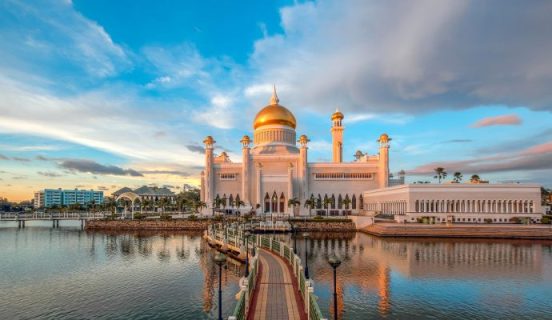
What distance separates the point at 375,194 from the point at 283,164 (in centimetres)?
2362

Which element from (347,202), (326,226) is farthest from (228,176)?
(326,226)

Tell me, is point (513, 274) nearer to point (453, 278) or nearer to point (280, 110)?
point (453, 278)

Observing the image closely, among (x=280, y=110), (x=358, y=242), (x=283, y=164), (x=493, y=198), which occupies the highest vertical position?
(x=280, y=110)

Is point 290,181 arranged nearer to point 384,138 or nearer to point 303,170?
point 303,170

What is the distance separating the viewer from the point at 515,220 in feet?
211

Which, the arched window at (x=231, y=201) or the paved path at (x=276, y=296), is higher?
the arched window at (x=231, y=201)

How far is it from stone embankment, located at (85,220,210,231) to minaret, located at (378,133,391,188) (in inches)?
1730

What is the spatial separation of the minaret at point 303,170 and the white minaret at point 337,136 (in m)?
12.7

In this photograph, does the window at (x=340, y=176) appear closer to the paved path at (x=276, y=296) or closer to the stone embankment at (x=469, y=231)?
the stone embankment at (x=469, y=231)

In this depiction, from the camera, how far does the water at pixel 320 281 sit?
22547mm

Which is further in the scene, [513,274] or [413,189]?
[413,189]

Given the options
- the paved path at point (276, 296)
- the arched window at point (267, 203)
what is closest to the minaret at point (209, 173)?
the arched window at point (267, 203)

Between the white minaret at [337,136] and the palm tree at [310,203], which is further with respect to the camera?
the white minaret at [337,136]

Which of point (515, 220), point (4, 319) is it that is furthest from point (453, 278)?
point (515, 220)
